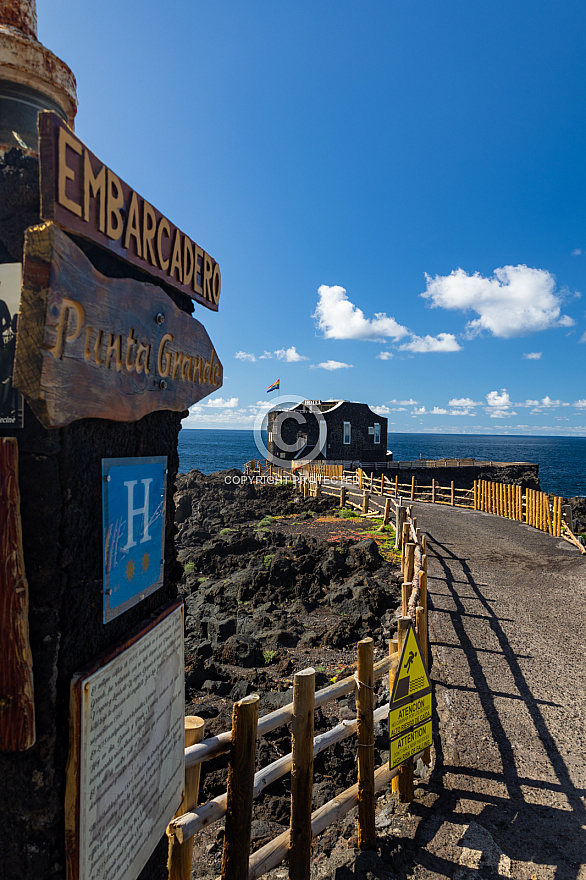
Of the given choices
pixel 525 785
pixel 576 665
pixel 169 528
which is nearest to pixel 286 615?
pixel 576 665

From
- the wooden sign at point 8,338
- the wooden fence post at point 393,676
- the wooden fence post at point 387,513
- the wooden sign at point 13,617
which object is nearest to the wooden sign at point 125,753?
the wooden sign at point 13,617

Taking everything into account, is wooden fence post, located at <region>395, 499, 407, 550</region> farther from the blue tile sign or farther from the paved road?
the blue tile sign

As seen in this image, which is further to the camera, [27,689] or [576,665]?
[576,665]

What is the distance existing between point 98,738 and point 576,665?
706 centimetres

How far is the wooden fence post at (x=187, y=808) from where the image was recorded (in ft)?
9.34

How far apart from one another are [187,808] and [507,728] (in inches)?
149

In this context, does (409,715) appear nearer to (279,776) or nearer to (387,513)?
(279,776)

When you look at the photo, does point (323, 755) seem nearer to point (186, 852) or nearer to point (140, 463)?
point (186, 852)

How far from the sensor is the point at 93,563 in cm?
195

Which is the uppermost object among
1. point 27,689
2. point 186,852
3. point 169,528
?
point 169,528

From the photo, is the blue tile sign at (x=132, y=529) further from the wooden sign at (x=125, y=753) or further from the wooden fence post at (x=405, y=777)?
the wooden fence post at (x=405, y=777)

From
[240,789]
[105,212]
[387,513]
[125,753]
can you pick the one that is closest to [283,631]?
[240,789]

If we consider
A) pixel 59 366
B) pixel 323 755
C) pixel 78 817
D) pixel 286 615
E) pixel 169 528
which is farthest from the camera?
pixel 286 615

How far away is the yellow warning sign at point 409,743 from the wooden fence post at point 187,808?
162 cm
